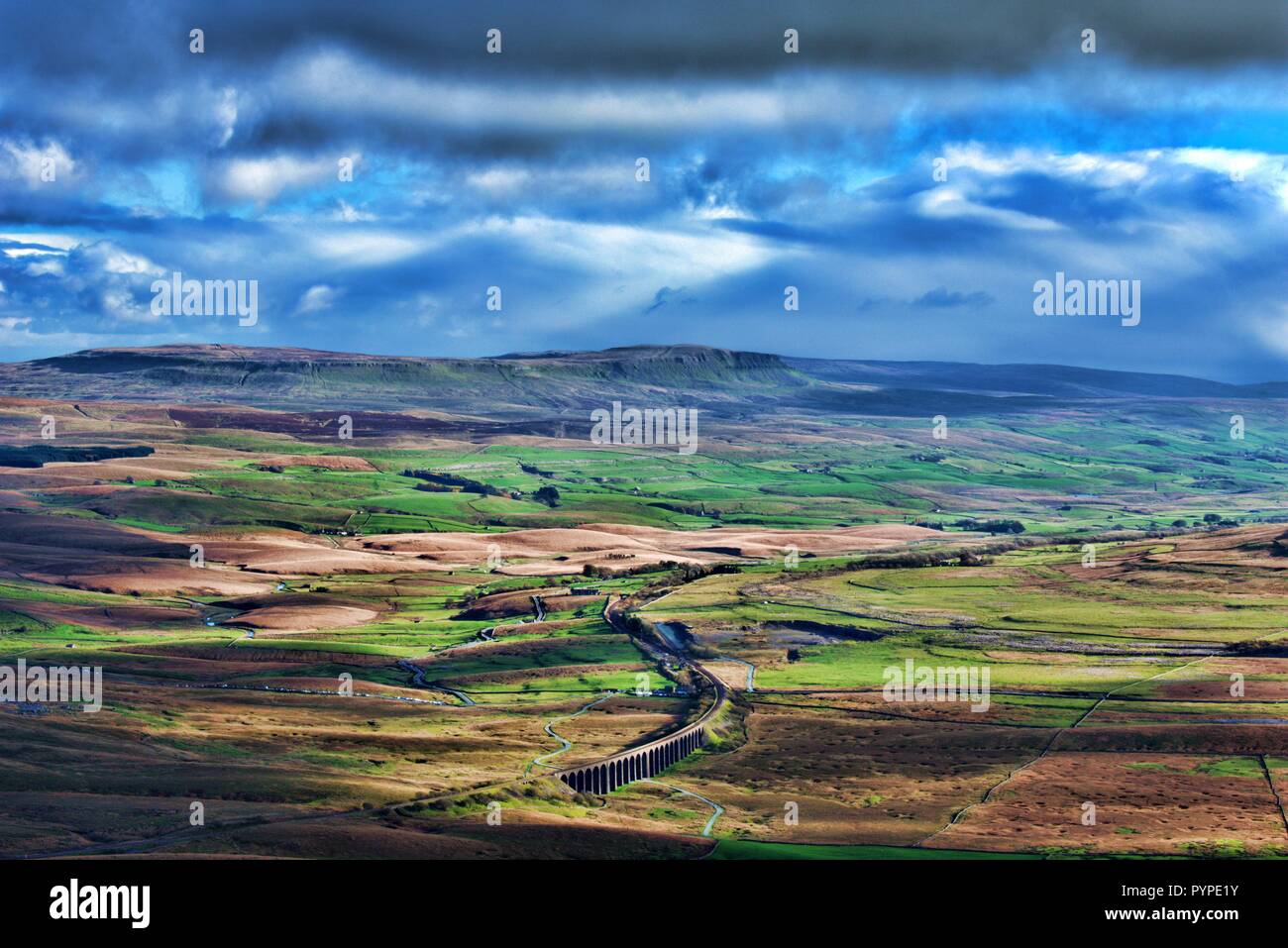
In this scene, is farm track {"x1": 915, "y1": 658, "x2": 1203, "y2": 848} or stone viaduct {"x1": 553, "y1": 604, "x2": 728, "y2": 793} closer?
farm track {"x1": 915, "y1": 658, "x2": 1203, "y2": 848}

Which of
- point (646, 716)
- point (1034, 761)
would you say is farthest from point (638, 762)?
point (1034, 761)

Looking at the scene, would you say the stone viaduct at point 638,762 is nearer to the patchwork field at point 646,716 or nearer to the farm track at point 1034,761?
the patchwork field at point 646,716

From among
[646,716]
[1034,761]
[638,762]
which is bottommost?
[1034,761]

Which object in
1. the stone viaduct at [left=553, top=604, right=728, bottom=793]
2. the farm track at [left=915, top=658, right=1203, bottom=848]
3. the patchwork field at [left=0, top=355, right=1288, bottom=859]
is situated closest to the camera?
the patchwork field at [left=0, top=355, right=1288, bottom=859]

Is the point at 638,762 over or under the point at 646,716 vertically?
under

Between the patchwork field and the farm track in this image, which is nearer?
the patchwork field

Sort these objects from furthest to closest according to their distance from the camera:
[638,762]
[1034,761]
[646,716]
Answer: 1. [646,716]
2. [1034,761]
3. [638,762]

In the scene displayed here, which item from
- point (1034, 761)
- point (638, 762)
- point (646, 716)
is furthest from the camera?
point (646, 716)

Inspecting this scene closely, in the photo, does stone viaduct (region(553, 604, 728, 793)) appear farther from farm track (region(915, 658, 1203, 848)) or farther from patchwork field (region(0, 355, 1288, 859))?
farm track (region(915, 658, 1203, 848))

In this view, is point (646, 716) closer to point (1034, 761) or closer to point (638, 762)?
point (638, 762)

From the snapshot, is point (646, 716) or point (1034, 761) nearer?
point (1034, 761)

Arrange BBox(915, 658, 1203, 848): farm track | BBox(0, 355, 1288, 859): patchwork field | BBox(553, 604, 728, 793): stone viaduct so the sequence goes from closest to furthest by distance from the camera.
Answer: BBox(0, 355, 1288, 859): patchwork field
BBox(915, 658, 1203, 848): farm track
BBox(553, 604, 728, 793): stone viaduct

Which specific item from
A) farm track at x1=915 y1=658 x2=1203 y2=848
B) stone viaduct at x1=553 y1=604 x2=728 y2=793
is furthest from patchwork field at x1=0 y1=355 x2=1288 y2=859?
stone viaduct at x1=553 y1=604 x2=728 y2=793
